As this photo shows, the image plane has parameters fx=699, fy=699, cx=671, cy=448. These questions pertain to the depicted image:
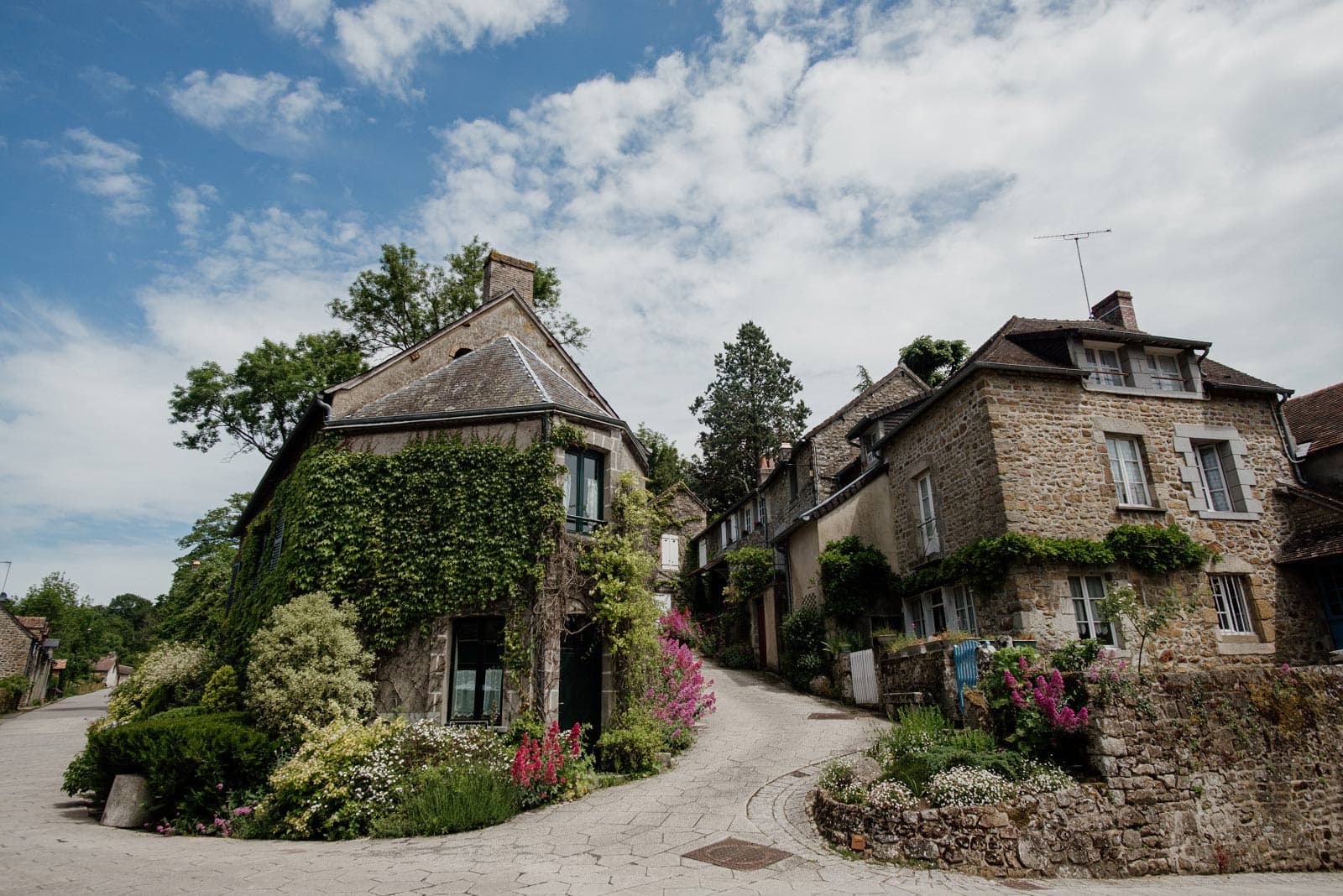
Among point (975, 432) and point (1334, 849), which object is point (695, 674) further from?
point (1334, 849)

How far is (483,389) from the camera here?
47.4ft

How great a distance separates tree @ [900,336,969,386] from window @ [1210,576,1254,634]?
16.5 meters

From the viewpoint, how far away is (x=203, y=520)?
3834cm

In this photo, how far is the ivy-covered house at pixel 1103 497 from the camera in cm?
1375

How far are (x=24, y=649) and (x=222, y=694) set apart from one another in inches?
1197

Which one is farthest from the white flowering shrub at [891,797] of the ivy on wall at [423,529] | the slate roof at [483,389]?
the slate roof at [483,389]

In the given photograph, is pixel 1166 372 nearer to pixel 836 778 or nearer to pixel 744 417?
pixel 836 778

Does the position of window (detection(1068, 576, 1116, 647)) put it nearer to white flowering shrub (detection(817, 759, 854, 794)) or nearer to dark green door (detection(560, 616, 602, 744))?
white flowering shrub (detection(817, 759, 854, 794))

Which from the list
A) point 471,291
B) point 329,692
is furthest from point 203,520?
point 329,692

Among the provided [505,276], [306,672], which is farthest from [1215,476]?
[306,672]

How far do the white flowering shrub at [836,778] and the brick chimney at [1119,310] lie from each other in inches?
569

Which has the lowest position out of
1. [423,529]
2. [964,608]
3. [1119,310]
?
[964,608]

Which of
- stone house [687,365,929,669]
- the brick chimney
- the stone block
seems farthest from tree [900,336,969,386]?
the stone block

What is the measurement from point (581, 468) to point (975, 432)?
328 inches
